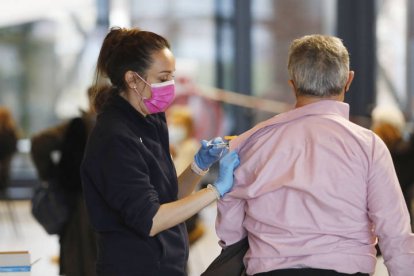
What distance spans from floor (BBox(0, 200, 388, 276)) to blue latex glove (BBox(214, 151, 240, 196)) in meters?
2.73

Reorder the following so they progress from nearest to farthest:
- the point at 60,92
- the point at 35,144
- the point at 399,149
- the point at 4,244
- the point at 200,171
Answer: the point at 200,171
the point at 35,144
the point at 399,149
the point at 4,244
the point at 60,92

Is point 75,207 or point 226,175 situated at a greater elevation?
point 226,175

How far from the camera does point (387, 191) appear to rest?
8.20 ft

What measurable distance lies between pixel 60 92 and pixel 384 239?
28.0 ft

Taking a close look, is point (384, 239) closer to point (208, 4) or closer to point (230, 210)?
point (230, 210)

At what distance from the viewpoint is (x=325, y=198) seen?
2.49 metres

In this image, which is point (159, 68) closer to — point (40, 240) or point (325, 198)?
point (325, 198)

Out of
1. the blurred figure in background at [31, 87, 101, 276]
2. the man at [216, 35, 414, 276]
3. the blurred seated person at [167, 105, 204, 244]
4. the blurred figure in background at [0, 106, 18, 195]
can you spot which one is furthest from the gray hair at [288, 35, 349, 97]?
the blurred figure in background at [0, 106, 18, 195]

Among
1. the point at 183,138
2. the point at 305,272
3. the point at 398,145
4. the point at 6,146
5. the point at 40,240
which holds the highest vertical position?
the point at 305,272

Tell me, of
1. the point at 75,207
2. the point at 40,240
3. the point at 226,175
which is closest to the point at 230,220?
the point at 226,175

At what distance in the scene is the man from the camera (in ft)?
8.20

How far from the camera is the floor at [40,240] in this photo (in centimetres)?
656

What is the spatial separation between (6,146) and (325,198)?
20.5ft

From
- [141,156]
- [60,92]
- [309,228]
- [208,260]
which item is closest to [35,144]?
[208,260]
